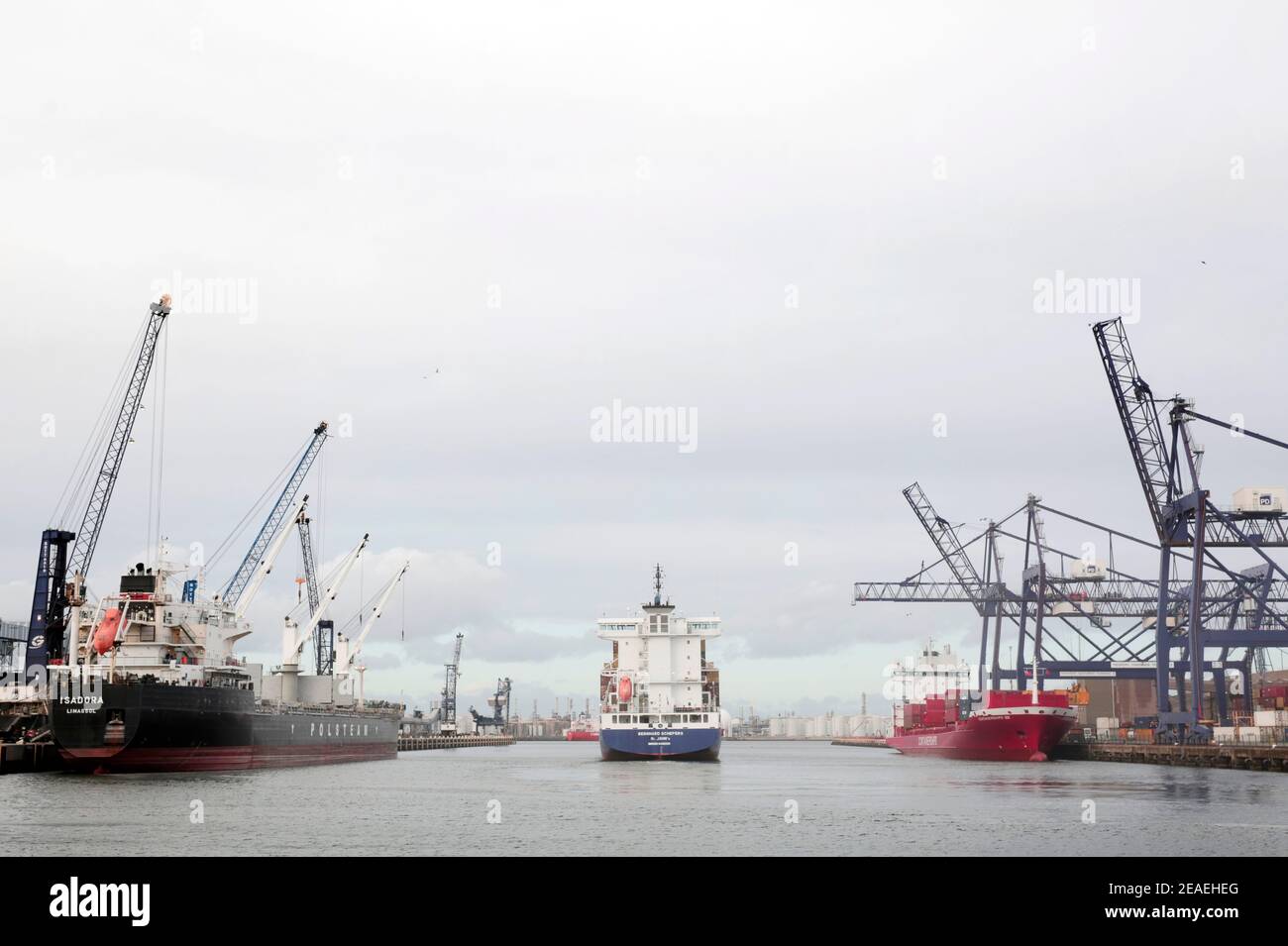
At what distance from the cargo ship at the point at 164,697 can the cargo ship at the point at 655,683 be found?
2336 centimetres

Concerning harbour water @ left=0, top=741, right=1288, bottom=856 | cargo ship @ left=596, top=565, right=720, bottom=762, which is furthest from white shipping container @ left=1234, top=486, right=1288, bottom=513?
cargo ship @ left=596, top=565, right=720, bottom=762

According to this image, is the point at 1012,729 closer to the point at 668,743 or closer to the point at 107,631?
the point at 668,743

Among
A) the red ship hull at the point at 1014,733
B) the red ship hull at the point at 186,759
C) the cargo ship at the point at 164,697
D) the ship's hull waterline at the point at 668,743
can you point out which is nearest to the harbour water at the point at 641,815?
the red ship hull at the point at 186,759

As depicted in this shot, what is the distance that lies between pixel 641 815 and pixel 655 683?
160 feet

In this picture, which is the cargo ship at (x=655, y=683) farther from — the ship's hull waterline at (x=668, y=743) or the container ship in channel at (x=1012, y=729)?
the container ship in channel at (x=1012, y=729)

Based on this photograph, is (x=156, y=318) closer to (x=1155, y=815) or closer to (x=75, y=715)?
(x=75, y=715)

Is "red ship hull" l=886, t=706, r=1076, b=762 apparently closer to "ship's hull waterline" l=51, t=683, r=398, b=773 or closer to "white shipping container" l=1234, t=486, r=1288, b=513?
"white shipping container" l=1234, t=486, r=1288, b=513

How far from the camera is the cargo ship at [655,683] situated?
304ft

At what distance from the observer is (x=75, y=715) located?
66688 millimetres

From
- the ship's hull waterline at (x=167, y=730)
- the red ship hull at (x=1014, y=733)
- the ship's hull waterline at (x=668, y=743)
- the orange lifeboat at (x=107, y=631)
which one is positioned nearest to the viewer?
the ship's hull waterline at (x=167, y=730)

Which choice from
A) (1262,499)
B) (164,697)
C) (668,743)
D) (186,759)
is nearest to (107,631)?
(164,697)

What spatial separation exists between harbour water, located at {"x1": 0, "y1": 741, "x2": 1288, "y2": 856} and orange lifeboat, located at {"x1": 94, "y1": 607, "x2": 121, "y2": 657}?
301 inches

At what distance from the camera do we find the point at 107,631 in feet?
244
